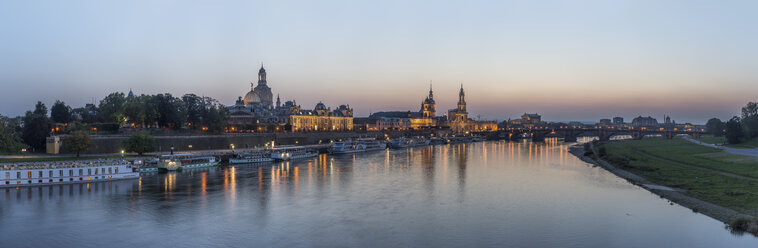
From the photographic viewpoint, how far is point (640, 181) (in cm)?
4575

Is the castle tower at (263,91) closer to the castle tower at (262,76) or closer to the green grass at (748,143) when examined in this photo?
the castle tower at (262,76)

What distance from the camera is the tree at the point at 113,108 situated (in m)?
79.7

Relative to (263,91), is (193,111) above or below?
below

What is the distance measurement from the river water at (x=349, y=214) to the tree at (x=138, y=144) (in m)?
13.5

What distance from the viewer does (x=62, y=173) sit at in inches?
1649

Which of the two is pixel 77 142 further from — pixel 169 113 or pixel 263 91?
pixel 263 91

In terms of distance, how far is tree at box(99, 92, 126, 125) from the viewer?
3137 inches

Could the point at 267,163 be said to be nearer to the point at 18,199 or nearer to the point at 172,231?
the point at 18,199

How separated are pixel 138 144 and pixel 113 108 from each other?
33211 mm

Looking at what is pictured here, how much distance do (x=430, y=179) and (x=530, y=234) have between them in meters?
24.0

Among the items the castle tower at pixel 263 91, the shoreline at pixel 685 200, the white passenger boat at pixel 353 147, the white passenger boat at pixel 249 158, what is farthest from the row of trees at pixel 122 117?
the castle tower at pixel 263 91

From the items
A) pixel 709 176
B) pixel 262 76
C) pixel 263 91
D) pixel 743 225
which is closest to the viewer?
pixel 743 225

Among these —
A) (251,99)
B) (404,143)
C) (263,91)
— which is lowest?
(404,143)

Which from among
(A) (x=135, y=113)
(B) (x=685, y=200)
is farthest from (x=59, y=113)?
(B) (x=685, y=200)
